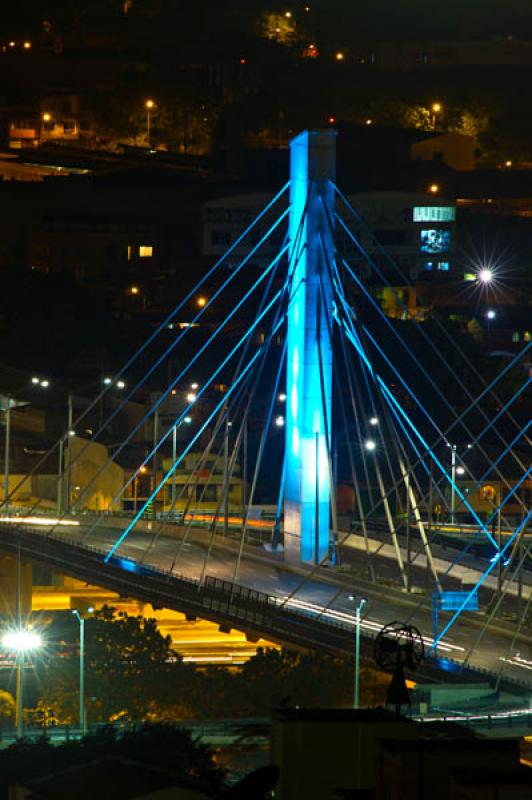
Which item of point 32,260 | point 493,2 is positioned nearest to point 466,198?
point 32,260

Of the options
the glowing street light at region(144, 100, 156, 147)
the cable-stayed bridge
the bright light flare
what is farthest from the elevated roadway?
the glowing street light at region(144, 100, 156, 147)

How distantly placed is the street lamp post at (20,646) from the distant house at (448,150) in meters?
79.8

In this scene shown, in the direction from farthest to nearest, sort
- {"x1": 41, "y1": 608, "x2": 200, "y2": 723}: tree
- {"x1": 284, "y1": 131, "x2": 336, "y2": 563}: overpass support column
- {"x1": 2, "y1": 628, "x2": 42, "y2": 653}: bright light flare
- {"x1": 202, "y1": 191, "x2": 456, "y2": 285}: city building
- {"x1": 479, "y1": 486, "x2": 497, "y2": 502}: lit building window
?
{"x1": 202, "y1": 191, "x2": 456, "y2": 285}: city building → {"x1": 479, "y1": 486, "x2": 497, "y2": 502}: lit building window → {"x1": 284, "y1": 131, "x2": 336, "y2": 563}: overpass support column → {"x1": 2, "y1": 628, "x2": 42, "y2": 653}: bright light flare → {"x1": 41, "y1": 608, "x2": 200, "y2": 723}: tree

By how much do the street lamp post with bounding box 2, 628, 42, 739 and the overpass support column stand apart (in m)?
10.4

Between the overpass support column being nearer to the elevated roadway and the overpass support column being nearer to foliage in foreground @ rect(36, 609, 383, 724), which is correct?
the elevated roadway

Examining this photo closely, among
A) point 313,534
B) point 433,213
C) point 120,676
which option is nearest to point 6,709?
point 120,676

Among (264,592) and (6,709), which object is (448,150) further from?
(6,709)

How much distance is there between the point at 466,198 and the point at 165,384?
35.9 m

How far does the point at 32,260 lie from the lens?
114 metres

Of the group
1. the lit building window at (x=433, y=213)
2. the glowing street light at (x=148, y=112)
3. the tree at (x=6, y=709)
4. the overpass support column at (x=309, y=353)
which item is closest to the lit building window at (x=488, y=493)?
the overpass support column at (x=309, y=353)

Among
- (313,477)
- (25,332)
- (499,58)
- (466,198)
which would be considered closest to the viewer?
(313,477)

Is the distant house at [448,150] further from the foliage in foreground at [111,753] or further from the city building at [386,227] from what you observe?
the foliage in foreground at [111,753]

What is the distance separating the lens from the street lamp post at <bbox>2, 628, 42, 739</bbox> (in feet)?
131

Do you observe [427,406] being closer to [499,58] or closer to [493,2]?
[499,58]
